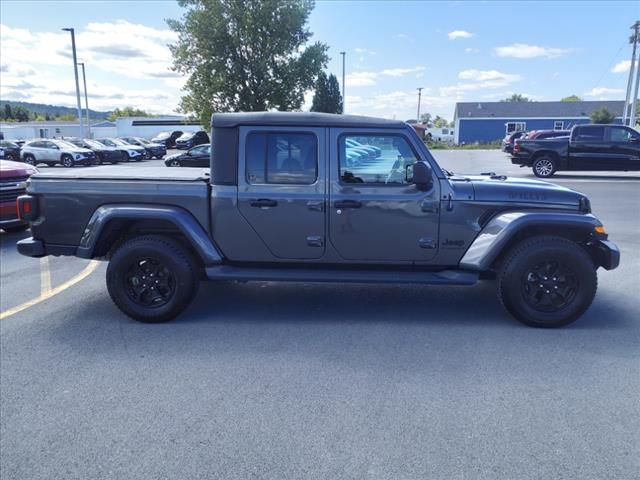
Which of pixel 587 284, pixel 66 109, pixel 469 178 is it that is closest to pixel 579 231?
pixel 587 284

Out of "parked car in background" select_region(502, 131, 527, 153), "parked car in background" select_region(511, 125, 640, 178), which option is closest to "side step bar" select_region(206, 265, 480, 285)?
"parked car in background" select_region(511, 125, 640, 178)

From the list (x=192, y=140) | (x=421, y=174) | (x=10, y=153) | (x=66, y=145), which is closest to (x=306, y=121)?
(x=421, y=174)

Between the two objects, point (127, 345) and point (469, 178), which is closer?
point (127, 345)

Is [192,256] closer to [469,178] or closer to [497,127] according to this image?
[469,178]

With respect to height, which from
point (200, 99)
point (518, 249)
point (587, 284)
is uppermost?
point (200, 99)

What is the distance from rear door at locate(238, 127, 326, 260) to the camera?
4.40 m

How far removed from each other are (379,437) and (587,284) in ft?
8.45

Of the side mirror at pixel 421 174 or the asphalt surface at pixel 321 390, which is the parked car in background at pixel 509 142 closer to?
the side mirror at pixel 421 174

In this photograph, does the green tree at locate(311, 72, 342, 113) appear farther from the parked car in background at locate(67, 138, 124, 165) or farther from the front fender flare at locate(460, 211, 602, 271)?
the front fender flare at locate(460, 211, 602, 271)

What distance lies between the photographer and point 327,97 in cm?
4250

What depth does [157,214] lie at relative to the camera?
4.36 m

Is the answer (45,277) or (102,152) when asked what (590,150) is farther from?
(102,152)

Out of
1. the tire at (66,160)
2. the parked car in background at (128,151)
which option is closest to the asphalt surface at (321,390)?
the tire at (66,160)

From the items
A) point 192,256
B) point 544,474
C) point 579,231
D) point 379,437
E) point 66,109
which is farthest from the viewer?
point 66,109
